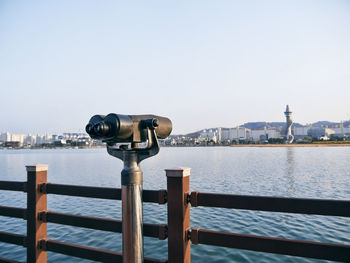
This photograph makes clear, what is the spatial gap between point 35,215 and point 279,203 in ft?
10.0

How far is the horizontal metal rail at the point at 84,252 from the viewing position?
3.28m

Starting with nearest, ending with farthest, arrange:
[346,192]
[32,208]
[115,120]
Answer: [115,120] → [32,208] → [346,192]

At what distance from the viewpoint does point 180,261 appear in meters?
2.87

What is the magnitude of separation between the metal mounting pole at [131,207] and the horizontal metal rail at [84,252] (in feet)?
1.40

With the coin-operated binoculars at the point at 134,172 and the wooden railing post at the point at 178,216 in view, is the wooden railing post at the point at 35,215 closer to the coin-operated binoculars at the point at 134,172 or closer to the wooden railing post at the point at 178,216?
the coin-operated binoculars at the point at 134,172

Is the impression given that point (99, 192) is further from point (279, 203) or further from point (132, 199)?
point (279, 203)

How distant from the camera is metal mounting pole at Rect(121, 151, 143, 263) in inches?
107

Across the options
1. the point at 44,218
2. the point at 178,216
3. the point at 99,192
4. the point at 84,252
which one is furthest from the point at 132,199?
the point at 44,218

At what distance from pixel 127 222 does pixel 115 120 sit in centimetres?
100

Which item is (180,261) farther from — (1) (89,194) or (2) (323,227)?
(2) (323,227)

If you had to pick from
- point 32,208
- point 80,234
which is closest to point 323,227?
point 80,234

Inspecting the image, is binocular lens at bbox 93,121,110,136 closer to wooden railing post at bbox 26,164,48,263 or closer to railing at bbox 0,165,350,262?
railing at bbox 0,165,350,262

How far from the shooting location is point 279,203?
2619mm

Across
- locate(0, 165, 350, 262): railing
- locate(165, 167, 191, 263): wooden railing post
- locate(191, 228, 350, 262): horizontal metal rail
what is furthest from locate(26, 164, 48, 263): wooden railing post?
locate(191, 228, 350, 262): horizontal metal rail
